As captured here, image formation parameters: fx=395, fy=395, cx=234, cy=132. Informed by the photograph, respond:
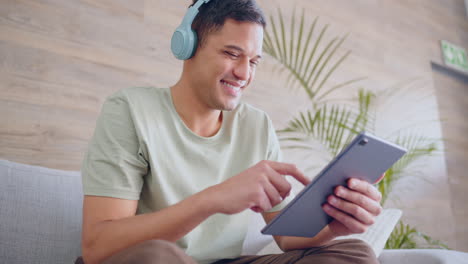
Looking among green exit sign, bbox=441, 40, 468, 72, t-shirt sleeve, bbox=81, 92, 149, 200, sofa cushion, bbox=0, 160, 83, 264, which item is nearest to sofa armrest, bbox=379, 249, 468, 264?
t-shirt sleeve, bbox=81, 92, 149, 200

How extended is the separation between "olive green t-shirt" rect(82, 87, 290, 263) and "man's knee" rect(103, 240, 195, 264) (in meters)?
0.25

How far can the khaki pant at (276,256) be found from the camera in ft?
2.04

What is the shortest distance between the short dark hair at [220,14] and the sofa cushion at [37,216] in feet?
2.09

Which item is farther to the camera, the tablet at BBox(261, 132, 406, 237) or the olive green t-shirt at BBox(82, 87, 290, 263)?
the olive green t-shirt at BBox(82, 87, 290, 263)

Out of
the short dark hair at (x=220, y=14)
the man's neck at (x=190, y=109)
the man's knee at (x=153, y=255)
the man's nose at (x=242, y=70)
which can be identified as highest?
the short dark hair at (x=220, y=14)

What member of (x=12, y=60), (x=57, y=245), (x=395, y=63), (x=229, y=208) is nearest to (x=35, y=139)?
(x=12, y=60)

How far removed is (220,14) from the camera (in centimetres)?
110

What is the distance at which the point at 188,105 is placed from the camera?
1153 mm

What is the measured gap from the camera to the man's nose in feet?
3.59

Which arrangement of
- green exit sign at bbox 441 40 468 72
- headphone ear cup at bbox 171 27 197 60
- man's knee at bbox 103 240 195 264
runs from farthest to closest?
green exit sign at bbox 441 40 468 72 < headphone ear cup at bbox 171 27 197 60 < man's knee at bbox 103 240 195 264

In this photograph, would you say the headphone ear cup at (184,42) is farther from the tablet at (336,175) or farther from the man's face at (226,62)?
the tablet at (336,175)

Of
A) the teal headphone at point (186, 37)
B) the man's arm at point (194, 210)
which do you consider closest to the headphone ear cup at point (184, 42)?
the teal headphone at point (186, 37)

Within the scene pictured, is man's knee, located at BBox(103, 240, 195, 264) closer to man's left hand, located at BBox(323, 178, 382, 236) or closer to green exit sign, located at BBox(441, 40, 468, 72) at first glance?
man's left hand, located at BBox(323, 178, 382, 236)

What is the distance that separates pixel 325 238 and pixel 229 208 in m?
0.36
